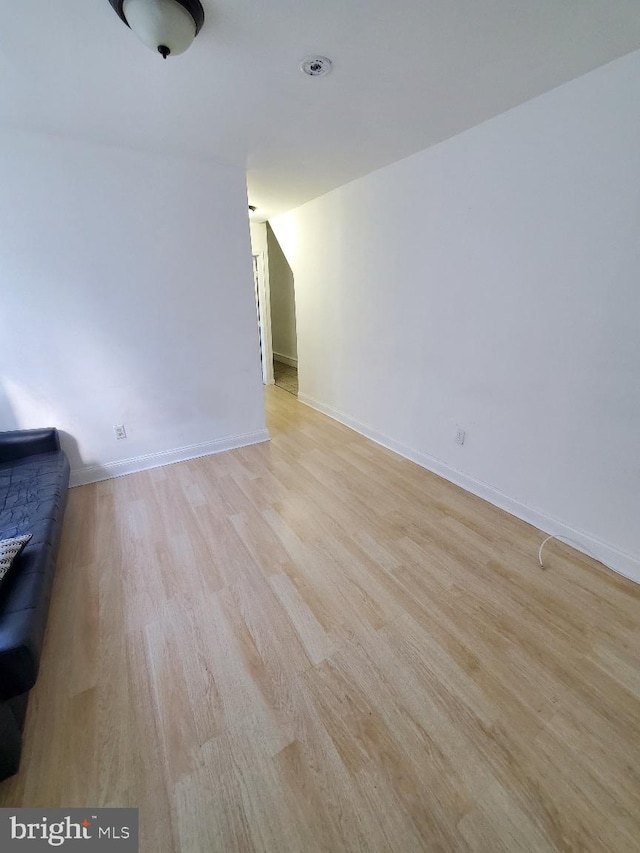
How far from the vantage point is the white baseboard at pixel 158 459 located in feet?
8.72

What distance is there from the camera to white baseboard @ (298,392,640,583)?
68.1 inches

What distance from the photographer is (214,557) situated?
1.87 m

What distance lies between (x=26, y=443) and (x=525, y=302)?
3306mm

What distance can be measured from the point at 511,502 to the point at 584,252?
1.45 metres

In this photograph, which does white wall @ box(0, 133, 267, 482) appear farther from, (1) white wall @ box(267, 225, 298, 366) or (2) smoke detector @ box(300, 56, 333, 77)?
(1) white wall @ box(267, 225, 298, 366)

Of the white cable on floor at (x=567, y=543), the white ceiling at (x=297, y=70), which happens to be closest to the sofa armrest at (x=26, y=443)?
the white ceiling at (x=297, y=70)

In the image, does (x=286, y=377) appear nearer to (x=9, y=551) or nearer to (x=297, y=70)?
(x=297, y=70)

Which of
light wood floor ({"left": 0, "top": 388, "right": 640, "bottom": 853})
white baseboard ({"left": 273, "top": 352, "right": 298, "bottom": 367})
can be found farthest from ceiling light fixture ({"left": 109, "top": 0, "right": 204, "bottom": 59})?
white baseboard ({"left": 273, "top": 352, "right": 298, "bottom": 367})

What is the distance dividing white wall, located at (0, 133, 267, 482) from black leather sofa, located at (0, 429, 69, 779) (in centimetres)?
23

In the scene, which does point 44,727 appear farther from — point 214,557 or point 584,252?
point 584,252

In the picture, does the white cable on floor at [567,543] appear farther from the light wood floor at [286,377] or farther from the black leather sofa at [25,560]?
the light wood floor at [286,377]

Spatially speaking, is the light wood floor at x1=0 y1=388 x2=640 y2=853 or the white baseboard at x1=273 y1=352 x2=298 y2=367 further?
the white baseboard at x1=273 y1=352 x2=298 y2=367

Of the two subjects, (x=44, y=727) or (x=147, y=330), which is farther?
(x=147, y=330)

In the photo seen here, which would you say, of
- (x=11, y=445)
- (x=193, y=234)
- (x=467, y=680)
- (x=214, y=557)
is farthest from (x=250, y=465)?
(x=467, y=680)
